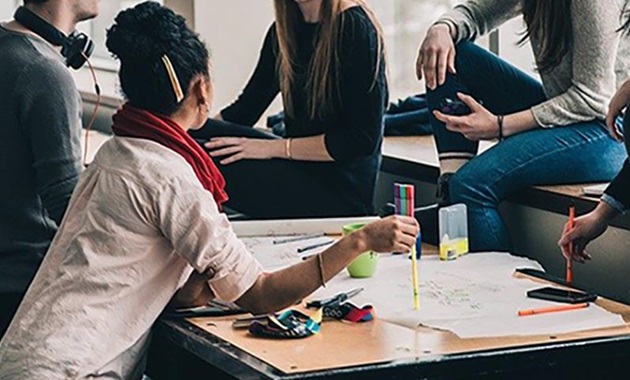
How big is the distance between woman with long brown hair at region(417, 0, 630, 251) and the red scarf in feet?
2.83

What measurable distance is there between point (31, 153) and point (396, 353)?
0.94 m

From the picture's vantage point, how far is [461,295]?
2240mm

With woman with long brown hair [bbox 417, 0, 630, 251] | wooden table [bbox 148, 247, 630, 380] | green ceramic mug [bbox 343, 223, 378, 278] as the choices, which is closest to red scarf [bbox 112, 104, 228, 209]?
wooden table [bbox 148, 247, 630, 380]

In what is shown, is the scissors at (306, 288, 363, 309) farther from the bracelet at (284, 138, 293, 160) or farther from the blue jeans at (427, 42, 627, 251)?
the bracelet at (284, 138, 293, 160)

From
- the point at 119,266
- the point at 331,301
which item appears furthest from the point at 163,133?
the point at 331,301

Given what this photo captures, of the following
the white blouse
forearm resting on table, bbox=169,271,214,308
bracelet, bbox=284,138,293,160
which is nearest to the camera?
the white blouse

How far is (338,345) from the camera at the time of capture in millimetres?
1958

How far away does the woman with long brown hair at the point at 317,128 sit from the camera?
3049 mm

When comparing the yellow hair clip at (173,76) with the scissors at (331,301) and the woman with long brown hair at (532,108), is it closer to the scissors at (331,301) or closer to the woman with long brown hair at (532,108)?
the scissors at (331,301)

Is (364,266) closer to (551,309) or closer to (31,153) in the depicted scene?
(551,309)

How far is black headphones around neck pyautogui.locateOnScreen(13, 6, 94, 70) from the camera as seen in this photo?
101 inches

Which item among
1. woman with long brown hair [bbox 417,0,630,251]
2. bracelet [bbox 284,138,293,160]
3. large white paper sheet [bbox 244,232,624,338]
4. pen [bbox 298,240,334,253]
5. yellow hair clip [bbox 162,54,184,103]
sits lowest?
pen [bbox 298,240,334,253]

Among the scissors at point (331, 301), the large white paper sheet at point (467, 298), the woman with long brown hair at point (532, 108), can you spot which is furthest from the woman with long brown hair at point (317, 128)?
the scissors at point (331, 301)

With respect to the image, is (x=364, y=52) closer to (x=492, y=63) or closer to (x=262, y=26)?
(x=492, y=63)
